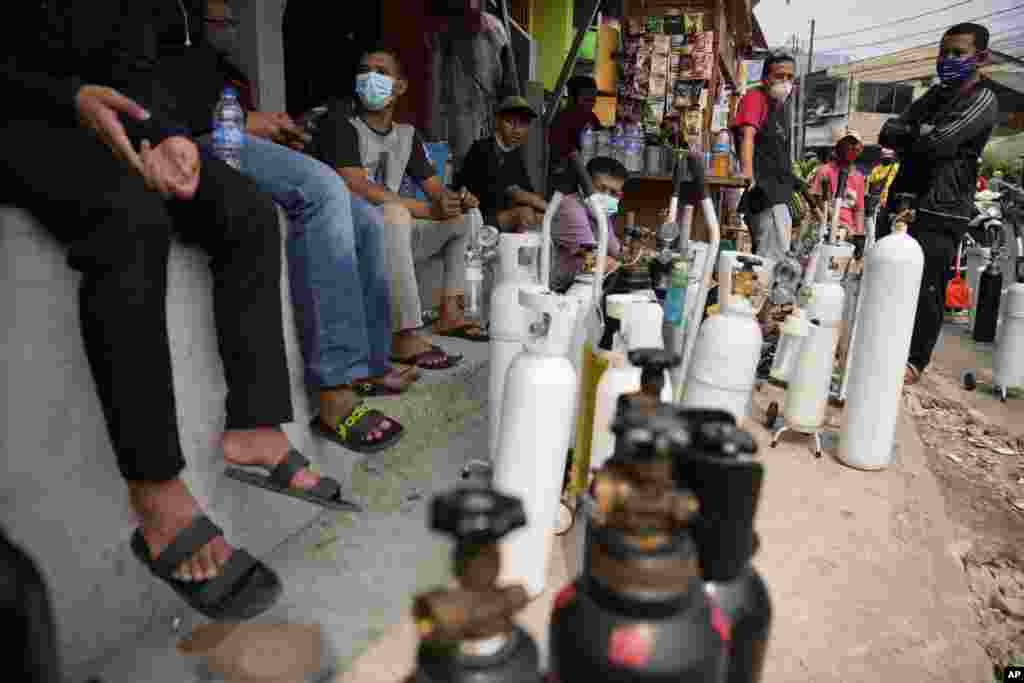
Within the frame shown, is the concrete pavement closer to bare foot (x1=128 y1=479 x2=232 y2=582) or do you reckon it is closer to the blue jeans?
bare foot (x1=128 y1=479 x2=232 y2=582)

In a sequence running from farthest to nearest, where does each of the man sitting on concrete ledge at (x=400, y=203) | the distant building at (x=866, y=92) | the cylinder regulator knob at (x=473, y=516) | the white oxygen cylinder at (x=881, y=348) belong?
the distant building at (x=866, y=92), the man sitting on concrete ledge at (x=400, y=203), the white oxygen cylinder at (x=881, y=348), the cylinder regulator knob at (x=473, y=516)

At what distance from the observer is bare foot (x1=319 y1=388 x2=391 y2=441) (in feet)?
7.27

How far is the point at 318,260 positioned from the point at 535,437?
108cm

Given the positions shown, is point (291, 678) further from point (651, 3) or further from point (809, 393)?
point (651, 3)

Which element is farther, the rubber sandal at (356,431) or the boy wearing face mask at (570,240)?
the boy wearing face mask at (570,240)

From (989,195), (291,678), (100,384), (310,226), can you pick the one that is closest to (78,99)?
(100,384)

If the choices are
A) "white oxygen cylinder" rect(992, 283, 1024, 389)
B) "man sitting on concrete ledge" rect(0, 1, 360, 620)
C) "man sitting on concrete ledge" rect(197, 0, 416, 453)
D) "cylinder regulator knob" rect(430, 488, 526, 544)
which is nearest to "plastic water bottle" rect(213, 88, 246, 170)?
"man sitting on concrete ledge" rect(197, 0, 416, 453)

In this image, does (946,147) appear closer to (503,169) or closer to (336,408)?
(503,169)

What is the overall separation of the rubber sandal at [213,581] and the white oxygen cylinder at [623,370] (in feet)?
2.84

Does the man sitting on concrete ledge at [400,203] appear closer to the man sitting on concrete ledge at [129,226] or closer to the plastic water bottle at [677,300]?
the man sitting on concrete ledge at [129,226]

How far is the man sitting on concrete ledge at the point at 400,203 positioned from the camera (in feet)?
10.0

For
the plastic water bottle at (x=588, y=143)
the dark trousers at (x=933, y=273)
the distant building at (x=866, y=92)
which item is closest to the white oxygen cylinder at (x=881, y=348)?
the dark trousers at (x=933, y=273)

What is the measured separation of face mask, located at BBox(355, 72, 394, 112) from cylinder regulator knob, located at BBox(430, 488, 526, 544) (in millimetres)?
2958

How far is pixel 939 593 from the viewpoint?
194 cm
